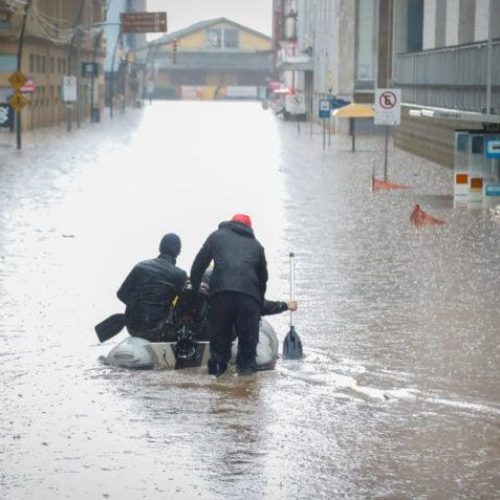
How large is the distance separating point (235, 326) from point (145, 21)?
102 meters

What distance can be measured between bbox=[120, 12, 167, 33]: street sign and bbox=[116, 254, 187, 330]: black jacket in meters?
99.7

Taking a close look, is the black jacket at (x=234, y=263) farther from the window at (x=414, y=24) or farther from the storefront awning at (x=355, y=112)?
the window at (x=414, y=24)

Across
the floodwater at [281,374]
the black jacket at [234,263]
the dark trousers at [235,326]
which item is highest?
the black jacket at [234,263]

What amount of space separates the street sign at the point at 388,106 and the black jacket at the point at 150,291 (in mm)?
28696

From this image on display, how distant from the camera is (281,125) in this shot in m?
109

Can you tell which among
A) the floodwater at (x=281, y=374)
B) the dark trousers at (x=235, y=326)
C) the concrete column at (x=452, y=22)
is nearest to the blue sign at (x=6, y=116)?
the concrete column at (x=452, y=22)

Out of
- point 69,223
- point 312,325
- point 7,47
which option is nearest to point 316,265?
point 312,325

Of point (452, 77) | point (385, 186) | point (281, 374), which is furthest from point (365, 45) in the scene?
point (281, 374)

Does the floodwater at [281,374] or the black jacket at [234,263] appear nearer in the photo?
the floodwater at [281,374]

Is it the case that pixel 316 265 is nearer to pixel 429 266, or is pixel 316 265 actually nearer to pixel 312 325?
pixel 429 266

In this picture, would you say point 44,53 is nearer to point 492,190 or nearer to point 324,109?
point 324,109

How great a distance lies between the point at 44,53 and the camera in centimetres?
9338

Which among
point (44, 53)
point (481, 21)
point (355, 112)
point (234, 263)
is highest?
point (481, 21)

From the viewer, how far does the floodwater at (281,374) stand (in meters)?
10.9
